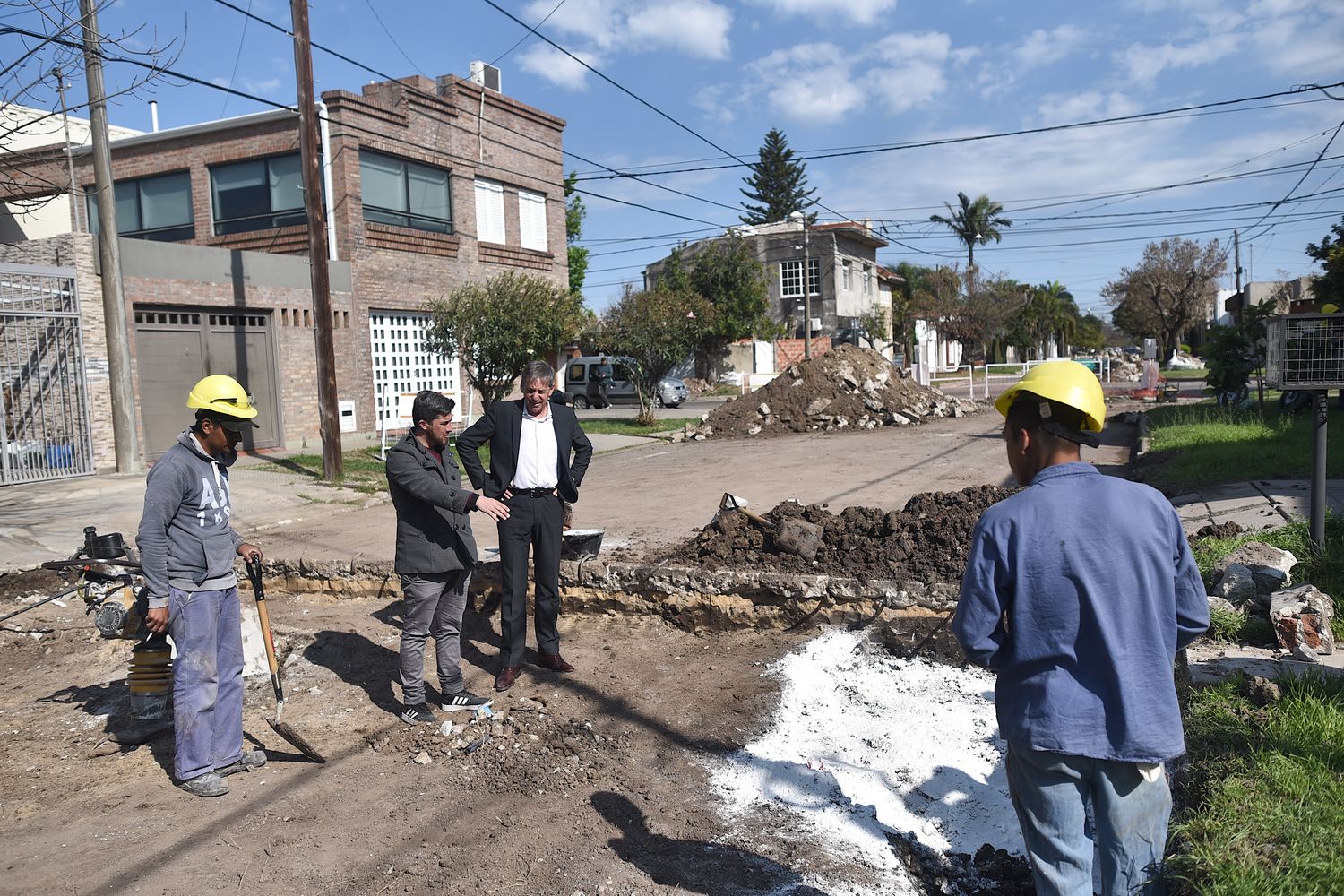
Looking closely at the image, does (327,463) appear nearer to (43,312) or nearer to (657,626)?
(43,312)

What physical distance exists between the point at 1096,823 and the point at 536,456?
3.98 metres

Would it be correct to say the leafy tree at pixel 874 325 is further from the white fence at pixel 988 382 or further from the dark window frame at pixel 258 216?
the dark window frame at pixel 258 216

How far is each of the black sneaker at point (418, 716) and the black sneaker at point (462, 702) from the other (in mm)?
116

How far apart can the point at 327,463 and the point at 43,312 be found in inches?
185

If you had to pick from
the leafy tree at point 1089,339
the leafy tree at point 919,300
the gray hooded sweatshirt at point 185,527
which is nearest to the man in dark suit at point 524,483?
the gray hooded sweatshirt at point 185,527

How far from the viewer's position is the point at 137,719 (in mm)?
5145

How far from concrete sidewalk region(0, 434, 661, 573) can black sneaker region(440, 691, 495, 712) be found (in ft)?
19.8

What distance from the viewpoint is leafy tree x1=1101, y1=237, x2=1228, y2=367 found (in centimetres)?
5800

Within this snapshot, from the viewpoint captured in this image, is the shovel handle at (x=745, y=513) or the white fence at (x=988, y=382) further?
the white fence at (x=988, y=382)

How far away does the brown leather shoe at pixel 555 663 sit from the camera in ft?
19.7

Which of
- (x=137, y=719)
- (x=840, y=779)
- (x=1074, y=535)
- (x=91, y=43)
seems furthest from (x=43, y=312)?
(x=1074, y=535)

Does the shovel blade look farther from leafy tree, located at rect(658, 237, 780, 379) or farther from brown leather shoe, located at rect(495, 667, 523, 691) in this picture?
leafy tree, located at rect(658, 237, 780, 379)

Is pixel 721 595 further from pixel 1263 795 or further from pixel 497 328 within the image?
pixel 497 328

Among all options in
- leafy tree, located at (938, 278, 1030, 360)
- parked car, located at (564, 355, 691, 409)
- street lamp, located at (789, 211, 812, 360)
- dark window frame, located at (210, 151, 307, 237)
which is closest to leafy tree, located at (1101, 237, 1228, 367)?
leafy tree, located at (938, 278, 1030, 360)
